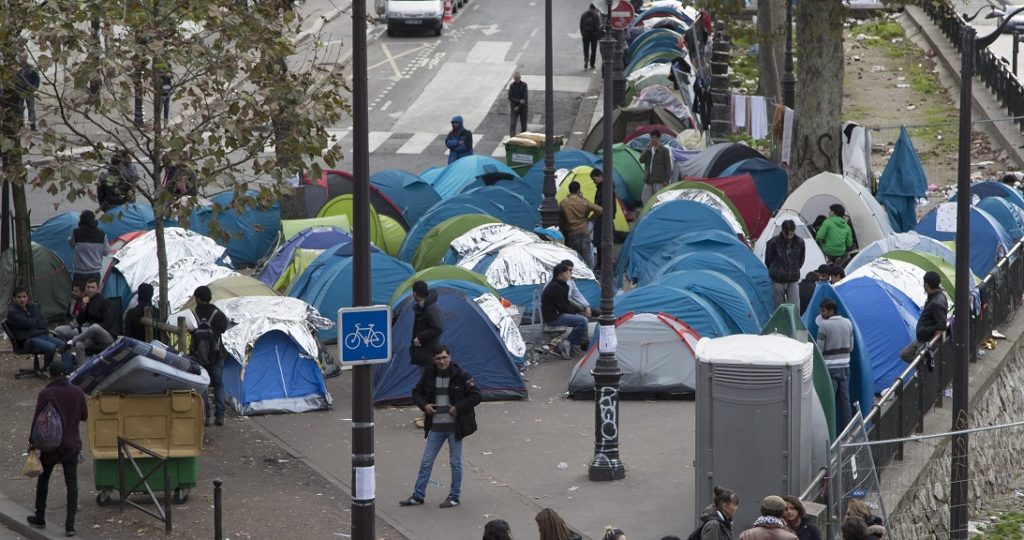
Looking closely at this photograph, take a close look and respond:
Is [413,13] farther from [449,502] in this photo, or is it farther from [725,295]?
[449,502]

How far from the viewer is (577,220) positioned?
887 inches

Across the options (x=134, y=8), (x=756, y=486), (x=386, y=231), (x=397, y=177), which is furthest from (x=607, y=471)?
(x=397, y=177)

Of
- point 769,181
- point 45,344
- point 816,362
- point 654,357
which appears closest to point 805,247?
point 654,357

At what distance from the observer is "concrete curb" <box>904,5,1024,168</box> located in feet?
102

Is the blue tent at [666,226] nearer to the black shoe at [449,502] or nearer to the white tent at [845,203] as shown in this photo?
the white tent at [845,203]

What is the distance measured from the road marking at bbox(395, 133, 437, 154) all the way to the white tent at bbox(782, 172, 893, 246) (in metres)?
12.0

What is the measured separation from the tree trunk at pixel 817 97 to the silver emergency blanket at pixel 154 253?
10674mm

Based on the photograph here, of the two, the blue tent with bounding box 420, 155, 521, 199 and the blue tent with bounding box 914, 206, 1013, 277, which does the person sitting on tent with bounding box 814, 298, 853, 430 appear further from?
the blue tent with bounding box 420, 155, 521, 199

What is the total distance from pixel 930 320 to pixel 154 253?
33.7ft

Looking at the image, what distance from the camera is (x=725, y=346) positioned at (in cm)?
1328

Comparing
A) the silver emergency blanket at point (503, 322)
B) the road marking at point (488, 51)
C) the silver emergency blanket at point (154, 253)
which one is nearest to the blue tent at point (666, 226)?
the silver emergency blanket at point (503, 322)

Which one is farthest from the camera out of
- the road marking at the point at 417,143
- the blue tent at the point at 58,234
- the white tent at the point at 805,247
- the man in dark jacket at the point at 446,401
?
the road marking at the point at 417,143

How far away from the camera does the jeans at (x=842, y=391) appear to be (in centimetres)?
1556

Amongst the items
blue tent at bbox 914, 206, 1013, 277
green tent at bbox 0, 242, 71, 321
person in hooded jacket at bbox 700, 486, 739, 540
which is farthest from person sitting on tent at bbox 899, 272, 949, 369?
green tent at bbox 0, 242, 71, 321
